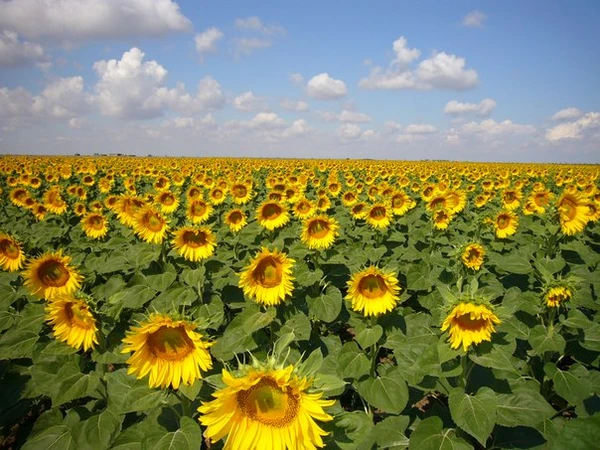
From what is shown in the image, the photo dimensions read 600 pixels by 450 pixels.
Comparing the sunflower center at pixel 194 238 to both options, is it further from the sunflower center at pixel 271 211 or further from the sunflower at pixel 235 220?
the sunflower at pixel 235 220

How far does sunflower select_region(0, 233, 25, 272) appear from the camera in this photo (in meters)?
4.75

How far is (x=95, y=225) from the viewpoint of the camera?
25.5 feet

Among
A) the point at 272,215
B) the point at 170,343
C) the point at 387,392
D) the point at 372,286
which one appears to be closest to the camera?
the point at 170,343

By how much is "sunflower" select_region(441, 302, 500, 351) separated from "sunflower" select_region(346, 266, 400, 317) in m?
0.82

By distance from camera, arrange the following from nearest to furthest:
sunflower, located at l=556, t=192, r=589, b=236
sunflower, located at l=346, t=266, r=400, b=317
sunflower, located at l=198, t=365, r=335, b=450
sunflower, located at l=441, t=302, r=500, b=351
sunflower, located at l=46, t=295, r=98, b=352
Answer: sunflower, located at l=198, t=365, r=335, b=450 < sunflower, located at l=441, t=302, r=500, b=351 < sunflower, located at l=46, t=295, r=98, b=352 < sunflower, located at l=346, t=266, r=400, b=317 < sunflower, located at l=556, t=192, r=589, b=236

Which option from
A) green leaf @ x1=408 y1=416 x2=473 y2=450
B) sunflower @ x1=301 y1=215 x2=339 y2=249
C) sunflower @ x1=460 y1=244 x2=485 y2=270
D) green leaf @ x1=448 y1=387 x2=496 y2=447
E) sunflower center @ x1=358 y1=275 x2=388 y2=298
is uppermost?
A: sunflower @ x1=301 y1=215 x2=339 y2=249

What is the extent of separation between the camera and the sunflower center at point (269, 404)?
188 centimetres

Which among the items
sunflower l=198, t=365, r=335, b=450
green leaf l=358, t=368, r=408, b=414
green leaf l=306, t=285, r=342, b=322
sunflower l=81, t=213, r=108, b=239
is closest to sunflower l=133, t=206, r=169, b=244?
green leaf l=306, t=285, r=342, b=322

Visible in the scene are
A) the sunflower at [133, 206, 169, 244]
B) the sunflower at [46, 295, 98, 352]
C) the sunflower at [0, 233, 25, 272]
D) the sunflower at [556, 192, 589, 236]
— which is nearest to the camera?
the sunflower at [46, 295, 98, 352]

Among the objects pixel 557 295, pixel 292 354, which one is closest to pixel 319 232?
pixel 292 354

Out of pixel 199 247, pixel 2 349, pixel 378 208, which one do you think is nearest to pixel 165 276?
pixel 199 247

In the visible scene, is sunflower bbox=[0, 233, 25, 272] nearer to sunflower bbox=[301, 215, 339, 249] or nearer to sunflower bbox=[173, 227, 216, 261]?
sunflower bbox=[173, 227, 216, 261]

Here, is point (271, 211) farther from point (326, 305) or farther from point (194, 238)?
point (326, 305)

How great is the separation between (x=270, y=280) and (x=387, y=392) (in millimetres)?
1503
